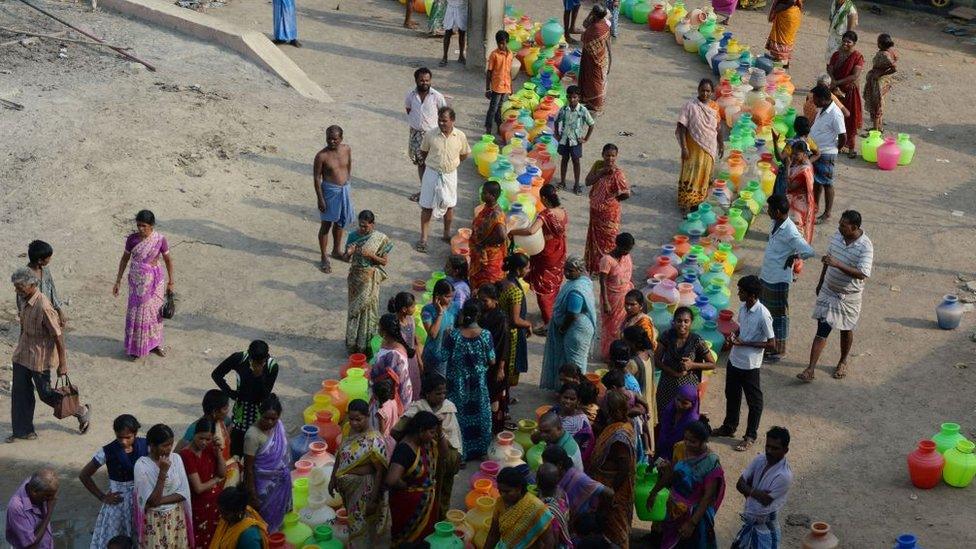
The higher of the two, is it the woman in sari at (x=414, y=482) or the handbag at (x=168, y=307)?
the woman in sari at (x=414, y=482)

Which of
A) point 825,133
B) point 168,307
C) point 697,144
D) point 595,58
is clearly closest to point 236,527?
point 168,307

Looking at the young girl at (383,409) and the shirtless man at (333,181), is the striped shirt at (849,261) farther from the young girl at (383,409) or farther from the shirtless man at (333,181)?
the shirtless man at (333,181)

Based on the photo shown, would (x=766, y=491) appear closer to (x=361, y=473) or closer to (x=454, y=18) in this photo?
(x=361, y=473)

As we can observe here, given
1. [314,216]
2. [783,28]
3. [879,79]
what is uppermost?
[783,28]

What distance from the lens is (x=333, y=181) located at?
11102mm

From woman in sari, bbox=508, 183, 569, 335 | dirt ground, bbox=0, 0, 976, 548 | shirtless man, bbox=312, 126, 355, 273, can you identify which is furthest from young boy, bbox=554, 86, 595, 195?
shirtless man, bbox=312, 126, 355, 273

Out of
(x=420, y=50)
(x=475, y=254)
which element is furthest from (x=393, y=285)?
(x=420, y=50)

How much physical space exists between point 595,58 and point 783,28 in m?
3.18

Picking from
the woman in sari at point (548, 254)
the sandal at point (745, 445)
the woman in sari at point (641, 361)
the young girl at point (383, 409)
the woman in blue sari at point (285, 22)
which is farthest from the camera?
the woman in blue sari at point (285, 22)

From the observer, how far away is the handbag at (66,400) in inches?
342

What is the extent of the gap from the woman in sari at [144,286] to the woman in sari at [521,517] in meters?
4.09

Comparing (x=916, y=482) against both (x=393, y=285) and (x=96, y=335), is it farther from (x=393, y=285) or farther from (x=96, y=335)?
(x=96, y=335)

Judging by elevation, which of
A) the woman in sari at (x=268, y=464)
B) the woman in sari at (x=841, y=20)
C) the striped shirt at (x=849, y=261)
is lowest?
the woman in sari at (x=268, y=464)

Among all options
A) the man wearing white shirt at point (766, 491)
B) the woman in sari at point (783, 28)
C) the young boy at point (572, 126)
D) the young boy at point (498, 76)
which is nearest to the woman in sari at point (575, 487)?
the man wearing white shirt at point (766, 491)
